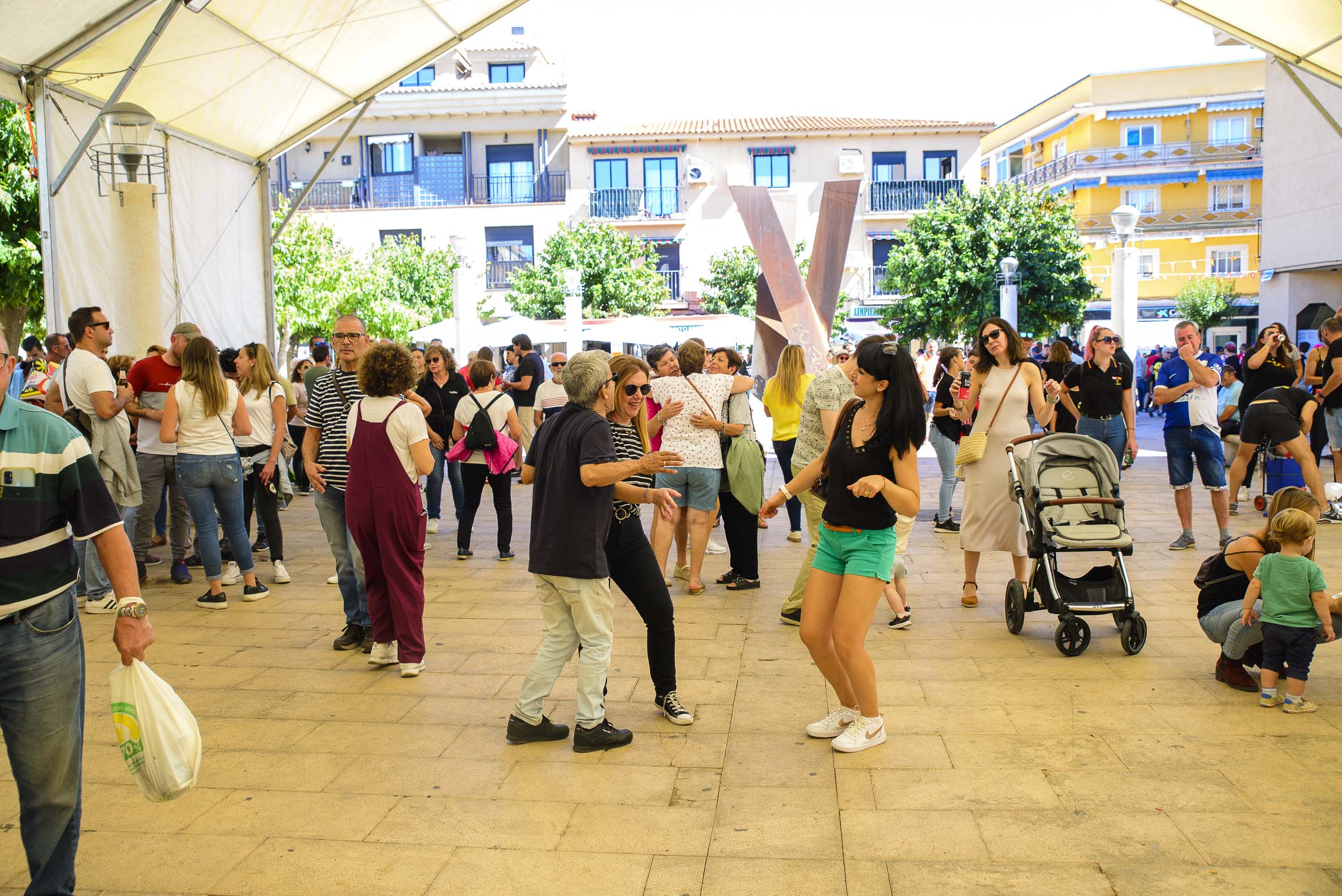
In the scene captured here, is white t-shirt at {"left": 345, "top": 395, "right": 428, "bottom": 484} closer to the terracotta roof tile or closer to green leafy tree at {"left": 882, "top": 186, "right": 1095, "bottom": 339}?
green leafy tree at {"left": 882, "top": 186, "right": 1095, "bottom": 339}

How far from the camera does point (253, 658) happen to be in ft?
19.3

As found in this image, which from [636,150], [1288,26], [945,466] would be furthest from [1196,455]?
[636,150]

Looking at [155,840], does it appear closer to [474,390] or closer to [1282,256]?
[474,390]

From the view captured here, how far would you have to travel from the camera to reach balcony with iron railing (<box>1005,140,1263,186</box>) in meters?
46.4

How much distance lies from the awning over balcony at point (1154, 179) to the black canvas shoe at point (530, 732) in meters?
49.2

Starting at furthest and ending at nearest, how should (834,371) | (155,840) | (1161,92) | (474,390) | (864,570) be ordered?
1. (1161,92)
2. (474,390)
3. (834,371)
4. (864,570)
5. (155,840)

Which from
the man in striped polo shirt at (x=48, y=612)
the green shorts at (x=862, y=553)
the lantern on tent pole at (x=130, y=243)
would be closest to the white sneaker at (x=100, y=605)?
the lantern on tent pole at (x=130, y=243)

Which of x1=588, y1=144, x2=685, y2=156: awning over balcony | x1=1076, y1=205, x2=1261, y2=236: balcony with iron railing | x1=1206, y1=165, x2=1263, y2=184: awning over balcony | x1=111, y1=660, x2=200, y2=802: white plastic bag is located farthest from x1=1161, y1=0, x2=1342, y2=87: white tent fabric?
x1=1206, y1=165, x2=1263, y2=184: awning over balcony

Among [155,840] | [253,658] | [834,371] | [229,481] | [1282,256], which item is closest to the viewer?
[155,840]

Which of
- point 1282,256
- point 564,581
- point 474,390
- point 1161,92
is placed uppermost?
point 1161,92

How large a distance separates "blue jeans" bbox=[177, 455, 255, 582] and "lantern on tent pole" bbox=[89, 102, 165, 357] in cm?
307

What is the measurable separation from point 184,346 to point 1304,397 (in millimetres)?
8908

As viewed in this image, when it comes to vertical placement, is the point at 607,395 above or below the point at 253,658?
above

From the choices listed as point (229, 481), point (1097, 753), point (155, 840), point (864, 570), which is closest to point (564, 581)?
point (864, 570)
